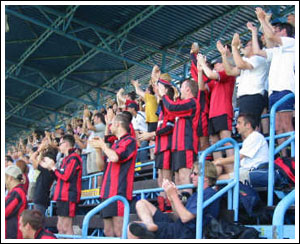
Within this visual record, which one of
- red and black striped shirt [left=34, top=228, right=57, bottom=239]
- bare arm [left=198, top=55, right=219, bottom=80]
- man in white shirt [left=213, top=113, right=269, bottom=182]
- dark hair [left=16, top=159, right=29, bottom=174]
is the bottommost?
red and black striped shirt [left=34, top=228, right=57, bottom=239]

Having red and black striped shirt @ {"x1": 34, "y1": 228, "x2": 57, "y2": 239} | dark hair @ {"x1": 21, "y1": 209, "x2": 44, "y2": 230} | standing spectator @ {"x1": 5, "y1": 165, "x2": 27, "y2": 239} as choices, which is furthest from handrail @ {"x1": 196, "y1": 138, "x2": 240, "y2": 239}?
standing spectator @ {"x1": 5, "y1": 165, "x2": 27, "y2": 239}

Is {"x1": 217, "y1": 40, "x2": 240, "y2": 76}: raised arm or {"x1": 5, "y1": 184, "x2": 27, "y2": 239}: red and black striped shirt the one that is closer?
{"x1": 5, "y1": 184, "x2": 27, "y2": 239}: red and black striped shirt

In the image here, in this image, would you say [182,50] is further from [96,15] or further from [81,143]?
[81,143]

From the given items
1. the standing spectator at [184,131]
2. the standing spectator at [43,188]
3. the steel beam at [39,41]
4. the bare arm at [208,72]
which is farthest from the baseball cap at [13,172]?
the steel beam at [39,41]

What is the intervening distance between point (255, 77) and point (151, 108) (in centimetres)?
247

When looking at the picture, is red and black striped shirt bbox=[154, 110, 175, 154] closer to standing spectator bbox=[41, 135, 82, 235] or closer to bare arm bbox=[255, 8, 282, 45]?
standing spectator bbox=[41, 135, 82, 235]

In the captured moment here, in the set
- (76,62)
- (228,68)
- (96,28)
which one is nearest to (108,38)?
(96,28)

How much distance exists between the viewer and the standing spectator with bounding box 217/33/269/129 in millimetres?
5863

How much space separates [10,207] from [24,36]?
10.5 metres

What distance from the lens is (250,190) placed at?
457 centimetres

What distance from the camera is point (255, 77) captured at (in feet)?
19.6

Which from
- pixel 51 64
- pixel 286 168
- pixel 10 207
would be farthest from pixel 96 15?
pixel 286 168

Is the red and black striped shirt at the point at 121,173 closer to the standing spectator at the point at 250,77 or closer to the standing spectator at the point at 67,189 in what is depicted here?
the standing spectator at the point at 67,189

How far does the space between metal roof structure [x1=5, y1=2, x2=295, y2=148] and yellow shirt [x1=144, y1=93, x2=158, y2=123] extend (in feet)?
14.3
